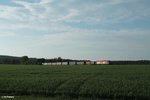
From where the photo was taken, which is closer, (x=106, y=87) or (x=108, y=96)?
(x=108, y=96)

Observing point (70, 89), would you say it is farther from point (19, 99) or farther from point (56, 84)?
point (19, 99)

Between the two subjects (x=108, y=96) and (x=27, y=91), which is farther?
(x=27, y=91)

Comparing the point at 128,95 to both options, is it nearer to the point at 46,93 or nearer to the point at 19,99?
the point at 46,93

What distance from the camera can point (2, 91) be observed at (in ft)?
87.7

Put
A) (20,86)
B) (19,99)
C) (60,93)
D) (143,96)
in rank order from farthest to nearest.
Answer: (20,86)
(60,93)
(143,96)
(19,99)

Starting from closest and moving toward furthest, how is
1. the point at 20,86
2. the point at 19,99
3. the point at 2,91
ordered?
the point at 19,99 → the point at 2,91 → the point at 20,86

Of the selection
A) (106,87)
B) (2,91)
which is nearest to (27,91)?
(2,91)

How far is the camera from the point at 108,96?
23.7m

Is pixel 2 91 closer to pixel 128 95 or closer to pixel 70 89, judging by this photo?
pixel 70 89

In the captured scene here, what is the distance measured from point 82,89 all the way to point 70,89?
3.12 feet

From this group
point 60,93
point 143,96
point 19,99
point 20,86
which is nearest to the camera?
point 19,99

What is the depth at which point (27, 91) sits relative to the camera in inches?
1046

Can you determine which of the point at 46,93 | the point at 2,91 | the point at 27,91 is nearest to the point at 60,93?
the point at 46,93

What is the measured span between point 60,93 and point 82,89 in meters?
2.06
